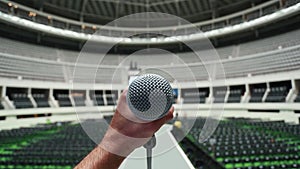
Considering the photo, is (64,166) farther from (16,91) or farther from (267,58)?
(267,58)

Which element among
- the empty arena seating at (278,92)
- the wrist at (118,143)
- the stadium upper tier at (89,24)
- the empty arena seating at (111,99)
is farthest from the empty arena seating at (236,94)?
the wrist at (118,143)

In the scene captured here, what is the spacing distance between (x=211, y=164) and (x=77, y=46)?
30.5m

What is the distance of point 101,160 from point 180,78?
0.67m

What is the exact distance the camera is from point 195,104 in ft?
4.41

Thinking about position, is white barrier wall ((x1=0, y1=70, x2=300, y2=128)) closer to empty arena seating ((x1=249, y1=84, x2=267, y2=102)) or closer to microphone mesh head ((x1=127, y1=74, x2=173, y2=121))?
empty arena seating ((x1=249, y1=84, x2=267, y2=102))

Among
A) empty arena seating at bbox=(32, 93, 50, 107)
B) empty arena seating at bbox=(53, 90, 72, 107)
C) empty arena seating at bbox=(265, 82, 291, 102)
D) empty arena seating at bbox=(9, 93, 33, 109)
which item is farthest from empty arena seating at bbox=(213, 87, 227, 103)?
empty arena seating at bbox=(53, 90, 72, 107)

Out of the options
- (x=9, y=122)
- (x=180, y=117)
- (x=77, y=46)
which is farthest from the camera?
(x=77, y=46)

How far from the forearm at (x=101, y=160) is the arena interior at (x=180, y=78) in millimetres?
406

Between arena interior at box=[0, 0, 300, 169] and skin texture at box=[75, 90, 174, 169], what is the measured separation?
0.36 meters

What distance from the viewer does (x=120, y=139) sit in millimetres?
804

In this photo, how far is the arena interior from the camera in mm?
1337

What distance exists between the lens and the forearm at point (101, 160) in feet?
2.48

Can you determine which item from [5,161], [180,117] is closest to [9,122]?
[5,161]

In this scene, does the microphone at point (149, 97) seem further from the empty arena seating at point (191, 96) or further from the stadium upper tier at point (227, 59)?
the stadium upper tier at point (227, 59)
